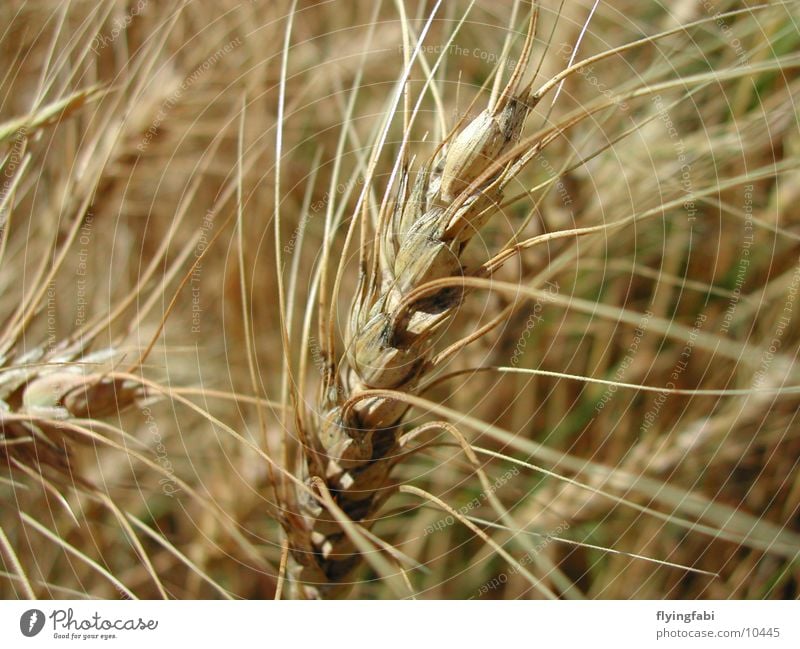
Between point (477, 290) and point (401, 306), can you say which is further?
point (477, 290)

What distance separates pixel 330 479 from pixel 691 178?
1.31ft
